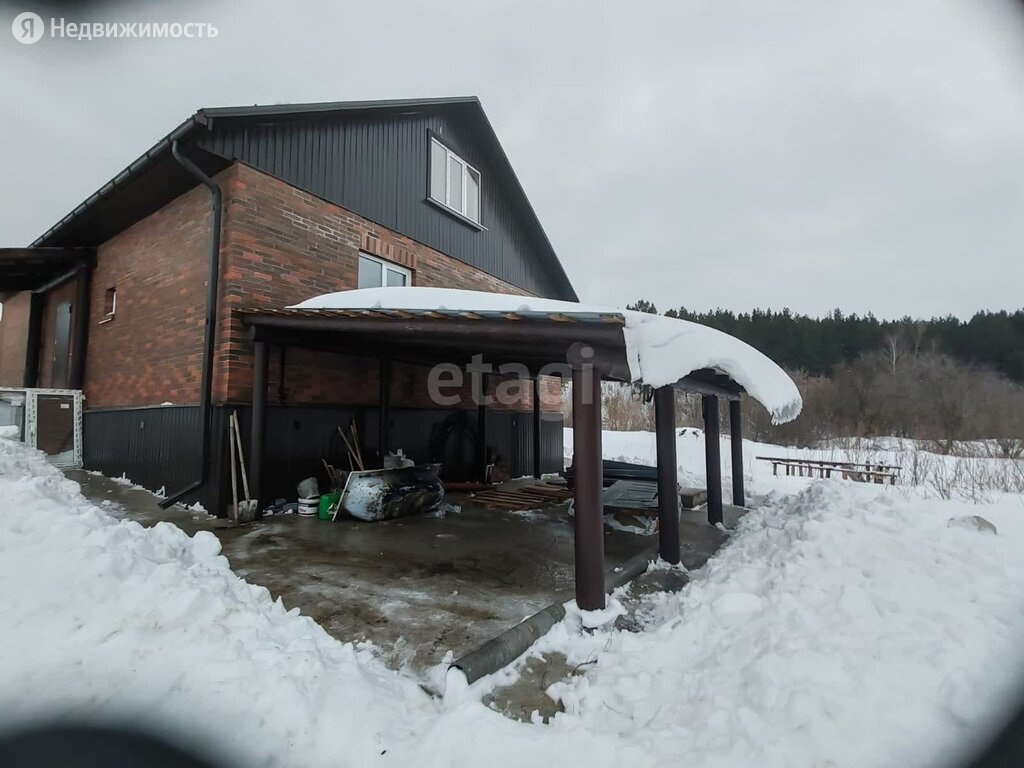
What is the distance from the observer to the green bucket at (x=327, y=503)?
20.1ft

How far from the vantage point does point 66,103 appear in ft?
13.3

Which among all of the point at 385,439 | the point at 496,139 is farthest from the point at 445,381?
the point at 496,139

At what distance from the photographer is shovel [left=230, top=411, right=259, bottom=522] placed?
5688mm

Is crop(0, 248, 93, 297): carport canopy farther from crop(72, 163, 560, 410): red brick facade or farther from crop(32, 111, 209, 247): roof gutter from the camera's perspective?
crop(32, 111, 209, 247): roof gutter

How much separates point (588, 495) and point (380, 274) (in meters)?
6.25

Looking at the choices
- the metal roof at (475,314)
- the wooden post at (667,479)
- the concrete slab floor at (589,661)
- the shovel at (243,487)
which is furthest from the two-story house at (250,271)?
the concrete slab floor at (589,661)

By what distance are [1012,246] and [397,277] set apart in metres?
7.98

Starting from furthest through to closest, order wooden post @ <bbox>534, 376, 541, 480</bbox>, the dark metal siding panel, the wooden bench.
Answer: wooden post @ <bbox>534, 376, 541, 480</bbox>, the wooden bench, the dark metal siding panel

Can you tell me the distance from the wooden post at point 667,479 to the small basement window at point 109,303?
9.70 meters

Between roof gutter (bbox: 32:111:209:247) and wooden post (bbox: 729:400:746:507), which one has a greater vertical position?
roof gutter (bbox: 32:111:209:247)

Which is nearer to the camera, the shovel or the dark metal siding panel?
the shovel

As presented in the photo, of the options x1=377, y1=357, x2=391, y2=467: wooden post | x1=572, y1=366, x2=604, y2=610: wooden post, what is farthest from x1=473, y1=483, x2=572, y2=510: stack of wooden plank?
x1=572, y1=366, x2=604, y2=610: wooden post

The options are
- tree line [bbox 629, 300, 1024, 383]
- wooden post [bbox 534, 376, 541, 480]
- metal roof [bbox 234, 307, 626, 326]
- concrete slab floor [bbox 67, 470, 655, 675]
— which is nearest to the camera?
concrete slab floor [bbox 67, 470, 655, 675]

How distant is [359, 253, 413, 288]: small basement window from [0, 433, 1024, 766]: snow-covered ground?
5433 mm
